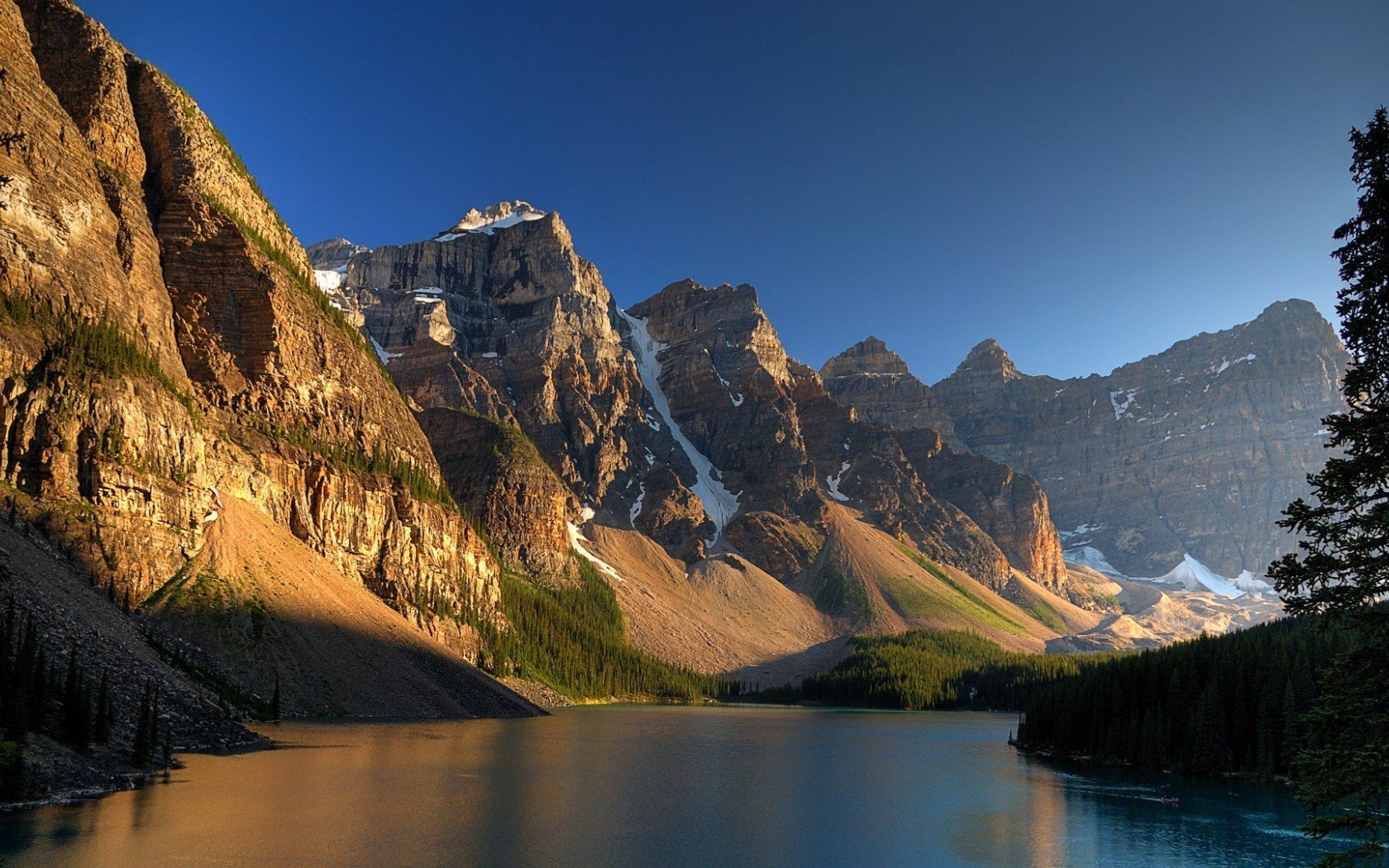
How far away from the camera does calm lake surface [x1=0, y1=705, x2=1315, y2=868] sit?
3953cm

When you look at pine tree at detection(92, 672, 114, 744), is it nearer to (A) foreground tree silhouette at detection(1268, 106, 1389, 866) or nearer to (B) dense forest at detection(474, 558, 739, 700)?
(A) foreground tree silhouette at detection(1268, 106, 1389, 866)

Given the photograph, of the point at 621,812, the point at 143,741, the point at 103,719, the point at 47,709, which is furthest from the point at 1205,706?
the point at 47,709

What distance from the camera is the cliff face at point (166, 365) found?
86.9m

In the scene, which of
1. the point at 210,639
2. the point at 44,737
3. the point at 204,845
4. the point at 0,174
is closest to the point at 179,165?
the point at 0,174

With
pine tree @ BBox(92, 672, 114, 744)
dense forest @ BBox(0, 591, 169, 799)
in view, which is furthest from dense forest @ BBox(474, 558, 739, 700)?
pine tree @ BBox(92, 672, 114, 744)

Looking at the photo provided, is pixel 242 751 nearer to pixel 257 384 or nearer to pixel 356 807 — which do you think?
pixel 356 807

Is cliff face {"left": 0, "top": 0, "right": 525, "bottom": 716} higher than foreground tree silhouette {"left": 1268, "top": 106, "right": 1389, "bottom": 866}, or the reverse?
cliff face {"left": 0, "top": 0, "right": 525, "bottom": 716}

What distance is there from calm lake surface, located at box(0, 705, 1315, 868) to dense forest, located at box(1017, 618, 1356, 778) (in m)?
5.63

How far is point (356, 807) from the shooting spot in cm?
4834

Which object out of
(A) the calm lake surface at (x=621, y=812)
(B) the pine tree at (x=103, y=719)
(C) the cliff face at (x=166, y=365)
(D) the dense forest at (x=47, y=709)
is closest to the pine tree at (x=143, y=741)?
(D) the dense forest at (x=47, y=709)

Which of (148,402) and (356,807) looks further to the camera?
(148,402)

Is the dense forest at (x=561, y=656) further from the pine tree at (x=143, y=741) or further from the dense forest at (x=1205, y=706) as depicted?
the pine tree at (x=143, y=741)

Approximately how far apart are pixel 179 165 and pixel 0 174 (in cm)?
3821

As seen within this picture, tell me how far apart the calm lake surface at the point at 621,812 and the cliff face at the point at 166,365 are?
94.3 feet
